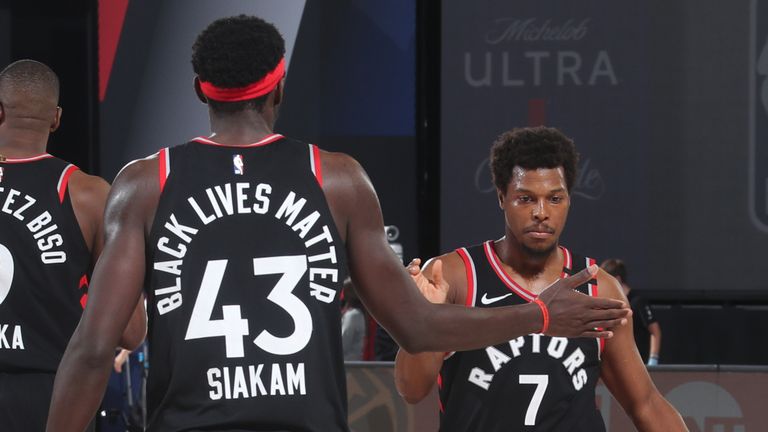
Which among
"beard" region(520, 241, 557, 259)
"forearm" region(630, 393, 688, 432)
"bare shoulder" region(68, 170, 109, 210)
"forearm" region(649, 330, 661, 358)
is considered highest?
"bare shoulder" region(68, 170, 109, 210)

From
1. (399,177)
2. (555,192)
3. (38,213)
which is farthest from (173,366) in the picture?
(399,177)

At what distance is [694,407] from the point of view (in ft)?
22.4

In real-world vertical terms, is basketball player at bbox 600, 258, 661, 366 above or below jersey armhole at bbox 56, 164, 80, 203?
below

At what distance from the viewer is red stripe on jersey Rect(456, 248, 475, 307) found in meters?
4.20

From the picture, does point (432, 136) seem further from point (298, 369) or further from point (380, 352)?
point (298, 369)

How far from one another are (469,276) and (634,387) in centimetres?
66

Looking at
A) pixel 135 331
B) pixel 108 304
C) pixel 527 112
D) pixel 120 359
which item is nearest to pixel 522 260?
pixel 135 331

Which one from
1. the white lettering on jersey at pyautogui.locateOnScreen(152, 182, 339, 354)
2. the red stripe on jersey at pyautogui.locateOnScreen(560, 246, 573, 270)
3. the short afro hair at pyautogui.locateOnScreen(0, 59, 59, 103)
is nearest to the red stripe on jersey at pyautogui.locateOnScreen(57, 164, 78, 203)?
the short afro hair at pyautogui.locateOnScreen(0, 59, 59, 103)

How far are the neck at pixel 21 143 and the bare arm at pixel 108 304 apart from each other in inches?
67.6

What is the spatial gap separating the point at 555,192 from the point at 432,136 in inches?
331

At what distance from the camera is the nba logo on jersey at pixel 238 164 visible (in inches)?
110

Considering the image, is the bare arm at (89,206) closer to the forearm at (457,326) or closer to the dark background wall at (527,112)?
the forearm at (457,326)

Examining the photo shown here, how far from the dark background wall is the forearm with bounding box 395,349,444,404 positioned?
8.43 m

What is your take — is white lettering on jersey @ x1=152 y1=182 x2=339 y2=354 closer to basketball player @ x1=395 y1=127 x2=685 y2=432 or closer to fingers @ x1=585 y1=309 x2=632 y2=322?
fingers @ x1=585 y1=309 x2=632 y2=322
